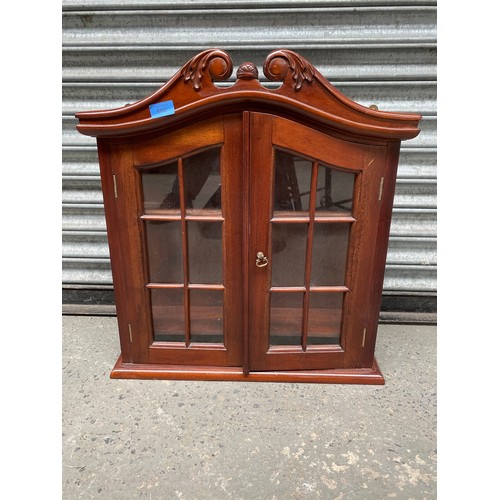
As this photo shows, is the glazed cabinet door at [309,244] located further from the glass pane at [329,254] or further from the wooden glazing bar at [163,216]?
the wooden glazing bar at [163,216]

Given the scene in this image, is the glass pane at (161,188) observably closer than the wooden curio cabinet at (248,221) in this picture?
No

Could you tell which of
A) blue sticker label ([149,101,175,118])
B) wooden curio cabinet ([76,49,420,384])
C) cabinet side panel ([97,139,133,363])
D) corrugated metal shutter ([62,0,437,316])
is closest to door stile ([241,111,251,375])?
wooden curio cabinet ([76,49,420,384])

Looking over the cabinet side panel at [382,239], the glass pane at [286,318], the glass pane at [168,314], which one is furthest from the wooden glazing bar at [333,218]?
the glass pane at [168,314]

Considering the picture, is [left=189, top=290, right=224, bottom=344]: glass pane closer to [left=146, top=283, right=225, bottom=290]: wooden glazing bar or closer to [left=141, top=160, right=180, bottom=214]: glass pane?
[left=146, top=283, right=225, bottom=290]: wooden glazing bar

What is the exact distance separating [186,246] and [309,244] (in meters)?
0.64

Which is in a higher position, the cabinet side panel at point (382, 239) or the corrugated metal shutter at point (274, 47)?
the corrugated metal shutter at point (274, 47)

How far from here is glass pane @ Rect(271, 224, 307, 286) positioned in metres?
1.90

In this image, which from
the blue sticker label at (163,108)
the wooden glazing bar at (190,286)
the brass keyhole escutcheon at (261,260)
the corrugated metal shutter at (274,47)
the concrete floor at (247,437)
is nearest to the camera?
the concrete floor at (247,437)

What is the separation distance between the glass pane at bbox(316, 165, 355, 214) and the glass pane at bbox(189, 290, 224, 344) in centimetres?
72

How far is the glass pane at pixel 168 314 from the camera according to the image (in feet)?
6.75

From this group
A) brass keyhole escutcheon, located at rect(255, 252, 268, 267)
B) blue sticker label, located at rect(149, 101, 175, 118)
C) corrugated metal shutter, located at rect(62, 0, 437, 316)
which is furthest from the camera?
corrugated metal shutter, located at rect(62, 0, 437, 316)

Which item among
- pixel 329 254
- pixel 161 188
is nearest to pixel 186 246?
pixel 161 188

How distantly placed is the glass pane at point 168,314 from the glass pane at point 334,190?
2.93 ft

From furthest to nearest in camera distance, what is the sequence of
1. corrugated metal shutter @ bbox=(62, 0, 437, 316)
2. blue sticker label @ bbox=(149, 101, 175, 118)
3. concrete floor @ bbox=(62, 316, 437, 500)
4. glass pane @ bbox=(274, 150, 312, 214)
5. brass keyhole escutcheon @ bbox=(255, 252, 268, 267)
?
corrugated metal shutter @ bbox=(62, 0, 437, 316)
brass keyhole escutcheon @ bbox=(255, 252, 268, 267)
glass pane @ bbox=(274, 150, 312, 214)
blue sticker label @ bbox=(149, 101, 175, 118)
concrete floor @ bbox=(62, 316, 437, 500)
